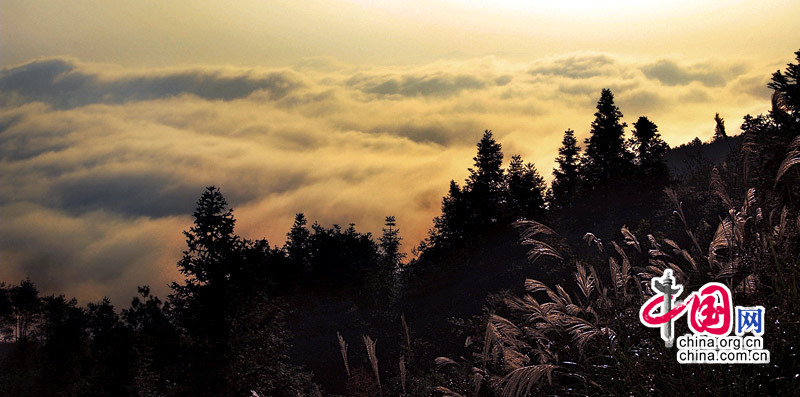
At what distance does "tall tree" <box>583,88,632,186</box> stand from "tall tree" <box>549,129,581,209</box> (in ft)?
18.1

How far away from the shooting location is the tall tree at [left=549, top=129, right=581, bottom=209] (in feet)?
165

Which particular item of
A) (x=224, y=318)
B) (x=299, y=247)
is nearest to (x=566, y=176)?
(x=299, y=247)

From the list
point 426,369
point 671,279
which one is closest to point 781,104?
point 671,279

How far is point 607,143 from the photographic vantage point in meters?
43.6

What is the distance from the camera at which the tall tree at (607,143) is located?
4356 centimetres

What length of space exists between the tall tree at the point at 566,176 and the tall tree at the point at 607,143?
5.51 metres

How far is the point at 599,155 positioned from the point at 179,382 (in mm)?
34398

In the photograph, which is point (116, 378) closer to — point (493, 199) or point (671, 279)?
point (493, 199)

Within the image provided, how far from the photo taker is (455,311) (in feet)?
136

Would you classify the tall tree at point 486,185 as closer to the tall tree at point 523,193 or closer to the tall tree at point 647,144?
the tall tree at point 523,193

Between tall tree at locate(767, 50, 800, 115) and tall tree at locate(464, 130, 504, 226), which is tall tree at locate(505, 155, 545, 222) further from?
tall tree at locate(767, 50, 800, 115)

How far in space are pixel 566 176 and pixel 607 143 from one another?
9.07 metres

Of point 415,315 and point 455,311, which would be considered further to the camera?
point 415,315

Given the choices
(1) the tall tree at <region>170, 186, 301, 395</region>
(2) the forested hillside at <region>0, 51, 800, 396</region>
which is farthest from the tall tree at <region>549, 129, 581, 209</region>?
(1) the tall tree at <region>170, 186, 301, 395</region>
